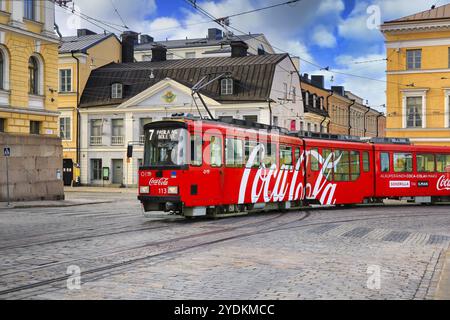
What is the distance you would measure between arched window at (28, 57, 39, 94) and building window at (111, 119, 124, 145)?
67.1ft

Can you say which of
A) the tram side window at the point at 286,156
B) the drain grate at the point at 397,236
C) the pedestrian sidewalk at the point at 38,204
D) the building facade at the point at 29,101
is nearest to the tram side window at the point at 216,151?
the tram side window at the point at 286,156

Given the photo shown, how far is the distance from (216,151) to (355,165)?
10.5 meters

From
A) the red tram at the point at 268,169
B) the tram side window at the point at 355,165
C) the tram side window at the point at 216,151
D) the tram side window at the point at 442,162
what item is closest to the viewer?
the red tram at the point at 268,169

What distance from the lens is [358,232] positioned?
52.8 ft

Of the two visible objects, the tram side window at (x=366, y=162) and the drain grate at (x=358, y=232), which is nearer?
the drain grate at (x=358, y=232)

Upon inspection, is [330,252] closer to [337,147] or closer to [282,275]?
[282,275]

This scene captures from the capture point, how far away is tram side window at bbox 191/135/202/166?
1865cm

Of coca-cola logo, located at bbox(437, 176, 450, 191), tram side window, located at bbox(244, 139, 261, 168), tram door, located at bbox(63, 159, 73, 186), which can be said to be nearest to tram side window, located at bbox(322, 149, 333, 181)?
tram side window, located at bbox(244, 139, 261, 168)

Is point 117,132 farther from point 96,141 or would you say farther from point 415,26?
point 415,26

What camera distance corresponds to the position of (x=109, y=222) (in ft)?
61.2

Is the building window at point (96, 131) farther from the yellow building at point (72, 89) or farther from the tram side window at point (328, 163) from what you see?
the tram side window at point (328, 163)

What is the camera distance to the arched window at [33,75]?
31.0m

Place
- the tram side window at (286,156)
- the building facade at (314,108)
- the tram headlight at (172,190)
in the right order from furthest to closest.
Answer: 1. the building facade at (314,108)
2. the tram side window at (286,156)
3. the tram headlight at (172,190)

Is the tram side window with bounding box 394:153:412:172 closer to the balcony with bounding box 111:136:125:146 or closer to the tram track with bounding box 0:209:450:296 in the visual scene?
the tram track with bounding box 0:209:450:296
